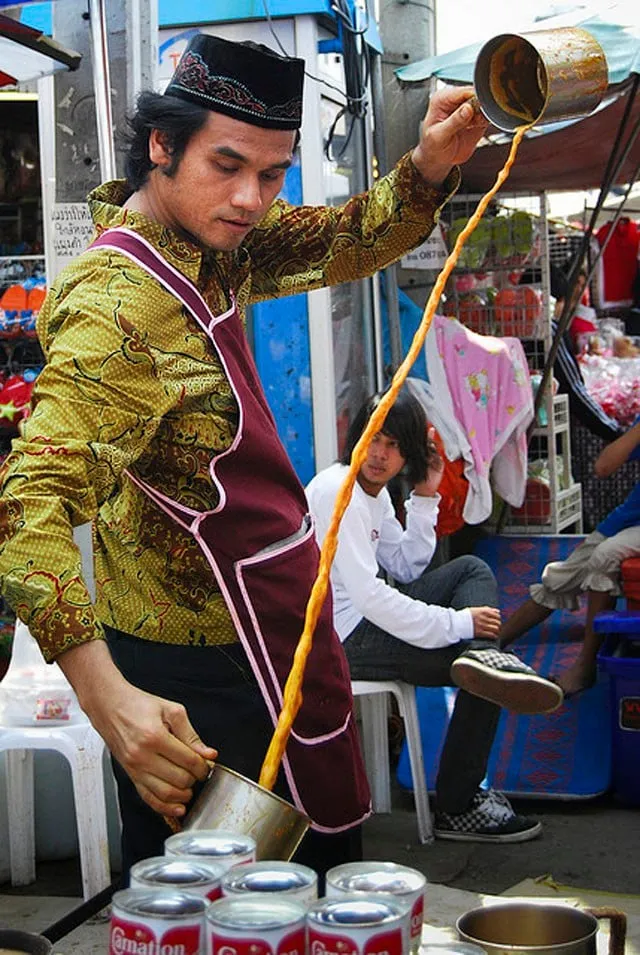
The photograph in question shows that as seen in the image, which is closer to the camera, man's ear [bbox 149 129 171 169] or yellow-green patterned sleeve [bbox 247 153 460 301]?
man's ear [bbox 149 129 171 169]

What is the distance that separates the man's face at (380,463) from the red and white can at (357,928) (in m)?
2.78

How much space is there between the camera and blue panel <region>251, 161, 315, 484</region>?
489cm

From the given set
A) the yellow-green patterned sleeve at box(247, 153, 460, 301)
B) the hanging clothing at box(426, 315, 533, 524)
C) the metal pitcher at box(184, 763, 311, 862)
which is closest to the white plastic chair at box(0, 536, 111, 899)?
the yellow-green patterned sleeve at box(247, 153, 460, 301)

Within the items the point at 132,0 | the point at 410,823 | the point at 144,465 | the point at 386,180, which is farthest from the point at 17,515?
the point at 410,823

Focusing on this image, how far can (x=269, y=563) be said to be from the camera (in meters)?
1.86

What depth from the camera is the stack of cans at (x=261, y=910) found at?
1.08m

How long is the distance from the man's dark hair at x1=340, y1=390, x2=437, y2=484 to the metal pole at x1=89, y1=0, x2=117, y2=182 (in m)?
1.08

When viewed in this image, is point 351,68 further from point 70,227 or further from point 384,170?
point 70,227

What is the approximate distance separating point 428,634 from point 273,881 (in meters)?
2.80

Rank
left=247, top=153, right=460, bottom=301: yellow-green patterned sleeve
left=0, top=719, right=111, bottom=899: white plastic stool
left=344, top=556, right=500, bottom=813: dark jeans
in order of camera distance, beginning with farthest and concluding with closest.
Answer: left=344, top=556, right=500, bottom=813: dark jeans < left=0, top=719, right=111, bottom=899: white plastic stool < left=247, top=153, right=460, bottom=301: yellow-green patterned sleeve

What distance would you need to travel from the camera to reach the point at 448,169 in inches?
84.2

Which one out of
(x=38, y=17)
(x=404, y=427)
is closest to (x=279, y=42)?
(x=38, y=17)

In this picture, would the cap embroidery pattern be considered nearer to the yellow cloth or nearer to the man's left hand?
the yellow cloth

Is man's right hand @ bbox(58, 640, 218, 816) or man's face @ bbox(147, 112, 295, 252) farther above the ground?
man's face @ bbox(147, 112, 295, 252)
